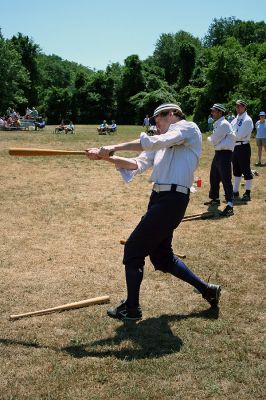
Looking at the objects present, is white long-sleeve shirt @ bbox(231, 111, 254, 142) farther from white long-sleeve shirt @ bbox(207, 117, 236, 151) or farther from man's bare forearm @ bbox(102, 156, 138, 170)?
man's bare forearm @ bbox(102, 156, 138, 170)

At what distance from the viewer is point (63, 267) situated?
20.9ft

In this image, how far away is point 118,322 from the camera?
4.82 meters

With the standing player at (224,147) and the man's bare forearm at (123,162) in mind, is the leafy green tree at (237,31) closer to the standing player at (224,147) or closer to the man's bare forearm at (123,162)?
the standing player at (224,147)

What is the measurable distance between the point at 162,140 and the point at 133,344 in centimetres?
192

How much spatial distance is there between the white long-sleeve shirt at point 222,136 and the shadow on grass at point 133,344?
5.34 metres

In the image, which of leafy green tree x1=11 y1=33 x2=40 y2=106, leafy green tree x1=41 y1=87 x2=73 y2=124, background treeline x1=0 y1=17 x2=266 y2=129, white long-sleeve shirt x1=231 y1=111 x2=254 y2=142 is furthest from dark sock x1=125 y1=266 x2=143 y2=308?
leafy green tree x1=11 y1=33 x2=40 y2=106

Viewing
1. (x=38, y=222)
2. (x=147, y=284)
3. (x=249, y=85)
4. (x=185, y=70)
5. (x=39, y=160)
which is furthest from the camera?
(x=185, y=70)

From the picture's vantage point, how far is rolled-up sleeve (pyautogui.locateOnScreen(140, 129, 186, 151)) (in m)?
4.28

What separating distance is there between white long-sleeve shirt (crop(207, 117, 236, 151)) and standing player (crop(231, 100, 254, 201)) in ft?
3.41

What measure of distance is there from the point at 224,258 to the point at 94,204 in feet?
14.4

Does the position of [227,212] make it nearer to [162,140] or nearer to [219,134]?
[219,134]

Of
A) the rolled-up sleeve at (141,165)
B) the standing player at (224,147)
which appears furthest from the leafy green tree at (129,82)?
the rolled-up sleeve at (141,165)

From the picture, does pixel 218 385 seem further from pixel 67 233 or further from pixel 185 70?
pixel 185 70

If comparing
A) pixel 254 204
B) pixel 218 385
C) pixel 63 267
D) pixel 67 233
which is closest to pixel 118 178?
pixel 254 204
